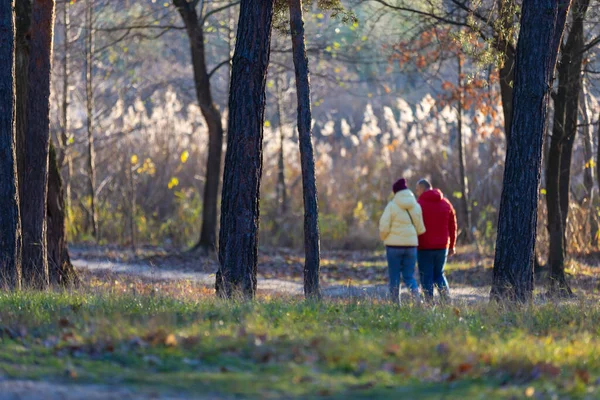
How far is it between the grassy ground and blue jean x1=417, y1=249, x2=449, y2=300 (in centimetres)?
448

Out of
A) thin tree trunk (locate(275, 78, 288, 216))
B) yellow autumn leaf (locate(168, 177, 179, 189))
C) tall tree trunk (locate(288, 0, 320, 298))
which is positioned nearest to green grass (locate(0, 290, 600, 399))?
tall tree trunk (locate(288, 0, 320, 298))

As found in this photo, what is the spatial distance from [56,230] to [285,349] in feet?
27.9

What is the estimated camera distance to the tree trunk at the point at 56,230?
14977 mm

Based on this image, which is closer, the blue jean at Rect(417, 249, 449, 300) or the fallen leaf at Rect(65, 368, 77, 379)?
the fallen leaf at Rect(65, 368, 77, 379)

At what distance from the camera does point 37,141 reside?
13625 millimetres

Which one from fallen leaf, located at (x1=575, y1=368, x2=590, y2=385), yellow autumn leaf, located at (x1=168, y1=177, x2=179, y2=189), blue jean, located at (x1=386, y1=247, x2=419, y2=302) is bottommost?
fallen leaf, located at (x1=575, y1=368, x2=590, y2=385)

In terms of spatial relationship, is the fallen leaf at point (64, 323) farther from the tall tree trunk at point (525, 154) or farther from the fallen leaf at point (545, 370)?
the tall tree trunk at point (525, 154)

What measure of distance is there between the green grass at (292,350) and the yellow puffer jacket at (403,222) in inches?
163

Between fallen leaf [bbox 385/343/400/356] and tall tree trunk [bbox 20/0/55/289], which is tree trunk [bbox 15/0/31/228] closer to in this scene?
tall tree trunk [bbox 20/0/55/289]

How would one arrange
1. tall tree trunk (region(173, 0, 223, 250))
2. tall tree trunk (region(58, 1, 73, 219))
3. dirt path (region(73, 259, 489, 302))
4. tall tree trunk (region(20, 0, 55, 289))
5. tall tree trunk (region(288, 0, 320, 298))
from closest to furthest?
tall tree trunk (region(288, 0, 320, 298))
tall tree trunk (region(20, 0, 55, 289))
dirt path (region(73, 259, 489, 302))
tall tree trunk (region(173, 0, 223, 250))
tall tree trunk (region(58, 1, 73, 219))

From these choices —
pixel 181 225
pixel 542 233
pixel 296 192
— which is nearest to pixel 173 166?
pixel 181 225

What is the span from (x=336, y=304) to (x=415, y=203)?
3.72 metres

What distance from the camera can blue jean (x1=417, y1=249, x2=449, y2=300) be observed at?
14.5 meters

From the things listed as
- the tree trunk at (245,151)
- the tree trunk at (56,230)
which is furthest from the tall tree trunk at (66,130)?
the tree trunk at (245,151)
